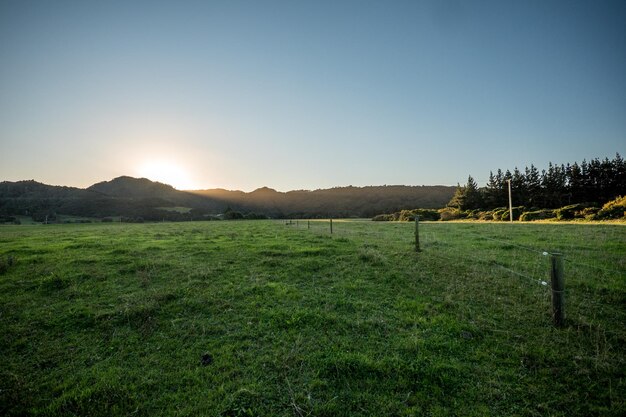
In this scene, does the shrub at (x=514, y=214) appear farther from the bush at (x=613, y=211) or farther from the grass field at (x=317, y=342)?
the grass field at (x=317, y=342)

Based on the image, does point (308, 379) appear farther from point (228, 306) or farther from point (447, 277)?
point (447, 277)

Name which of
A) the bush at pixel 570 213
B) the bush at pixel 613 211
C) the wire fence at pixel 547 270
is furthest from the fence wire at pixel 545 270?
the bush at pixel 570 213

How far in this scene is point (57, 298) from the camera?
10.2 meters

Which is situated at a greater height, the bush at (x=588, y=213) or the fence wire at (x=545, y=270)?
the bush at (x=588, y=213)

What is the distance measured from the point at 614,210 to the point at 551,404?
43517 millimetres

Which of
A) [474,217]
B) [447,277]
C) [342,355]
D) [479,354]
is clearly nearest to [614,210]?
[474,217]

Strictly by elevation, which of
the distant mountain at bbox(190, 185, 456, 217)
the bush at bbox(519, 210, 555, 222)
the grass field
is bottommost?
the grass field

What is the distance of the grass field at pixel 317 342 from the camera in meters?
4.89

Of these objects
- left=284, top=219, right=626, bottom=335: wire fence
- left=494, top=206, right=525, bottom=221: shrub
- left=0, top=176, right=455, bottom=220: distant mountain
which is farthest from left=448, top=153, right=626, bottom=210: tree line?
left=284, top=219, right=626, bottom=335: wire fence

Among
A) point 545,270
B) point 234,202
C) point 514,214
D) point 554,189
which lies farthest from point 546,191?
point 234,202

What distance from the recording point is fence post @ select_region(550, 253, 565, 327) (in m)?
6.62

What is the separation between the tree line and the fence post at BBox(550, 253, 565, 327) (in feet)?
227

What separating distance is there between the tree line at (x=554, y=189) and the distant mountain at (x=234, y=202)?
38.3 metres

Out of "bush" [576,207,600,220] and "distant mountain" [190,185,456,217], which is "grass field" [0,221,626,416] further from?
"distant mountain" [190,185,456,217]
